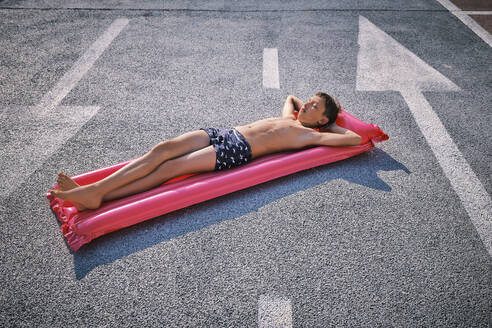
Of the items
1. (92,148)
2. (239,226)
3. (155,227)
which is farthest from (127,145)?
(239,226)

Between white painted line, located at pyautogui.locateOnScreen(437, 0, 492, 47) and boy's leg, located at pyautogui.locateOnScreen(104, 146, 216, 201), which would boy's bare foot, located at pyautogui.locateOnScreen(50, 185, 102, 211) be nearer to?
boy's leg, located at pyautogui.locateOnScreen(104, 146, 216, 201)

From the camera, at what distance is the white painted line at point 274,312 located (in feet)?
6.21

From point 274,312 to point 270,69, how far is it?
3314mm

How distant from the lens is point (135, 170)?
2.46 metres

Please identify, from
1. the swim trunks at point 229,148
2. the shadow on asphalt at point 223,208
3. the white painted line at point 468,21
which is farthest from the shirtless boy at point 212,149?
the white painted line at point 468,21

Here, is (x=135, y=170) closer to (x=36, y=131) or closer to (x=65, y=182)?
(x=65, y=182)

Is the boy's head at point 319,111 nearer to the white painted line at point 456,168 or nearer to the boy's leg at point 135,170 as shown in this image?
the boy's leg at point 135,170

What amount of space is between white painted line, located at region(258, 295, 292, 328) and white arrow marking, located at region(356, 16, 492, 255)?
4.98ft

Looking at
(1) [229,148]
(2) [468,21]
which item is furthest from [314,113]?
(2) [468,21]

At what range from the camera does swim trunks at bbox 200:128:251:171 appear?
264 centimetres

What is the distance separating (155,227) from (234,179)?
0.69 metres

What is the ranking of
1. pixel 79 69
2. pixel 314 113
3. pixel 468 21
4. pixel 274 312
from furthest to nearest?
pixel 468 21
pixel 79 69
pixel 314 113
pixel 274 312

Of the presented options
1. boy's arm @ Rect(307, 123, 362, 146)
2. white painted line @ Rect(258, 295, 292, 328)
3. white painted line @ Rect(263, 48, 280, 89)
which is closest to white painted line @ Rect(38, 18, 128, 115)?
white painted line @ Rect(263, 48, 280, 89)

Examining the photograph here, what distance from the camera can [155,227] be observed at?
2.41 m
